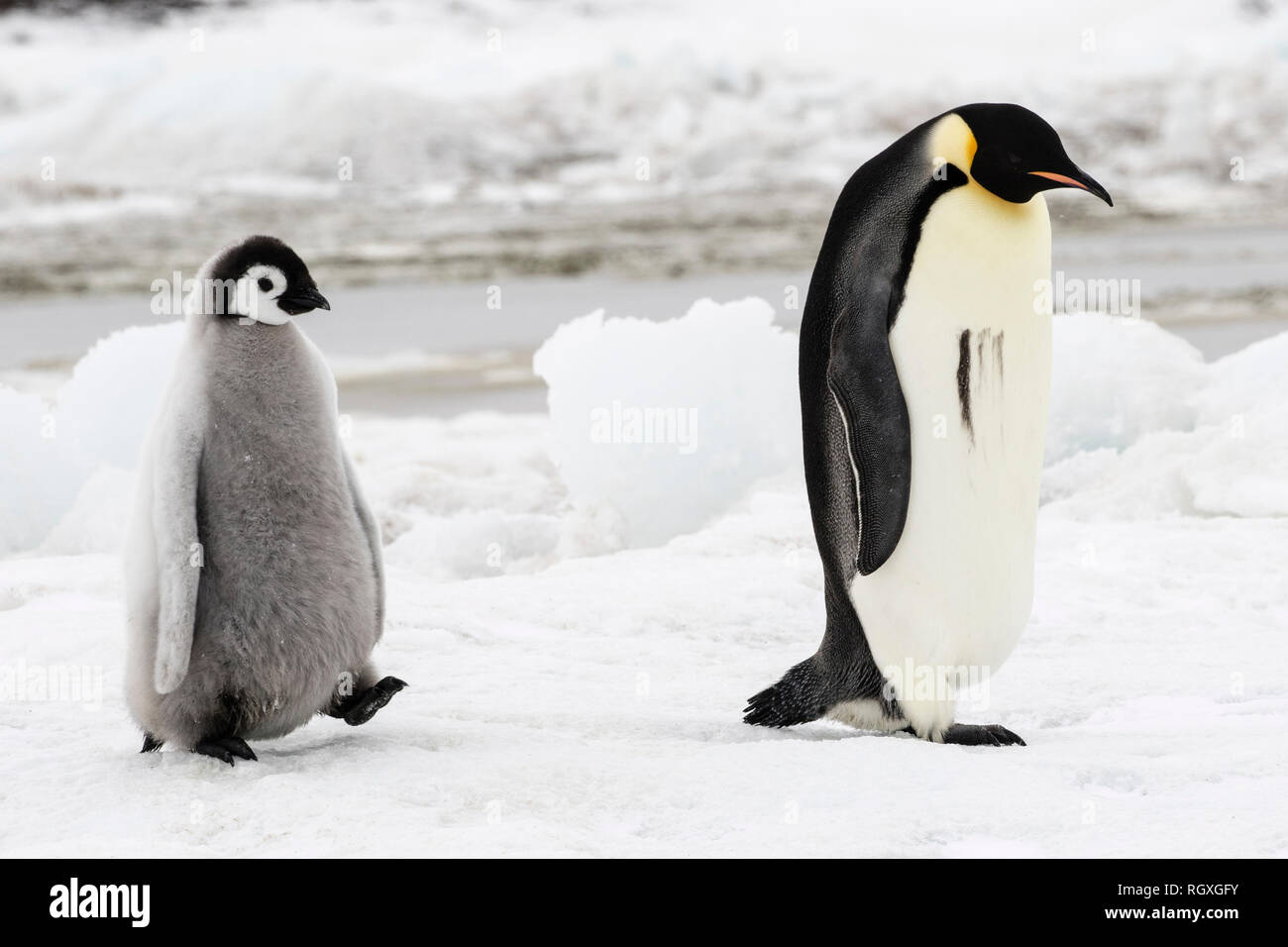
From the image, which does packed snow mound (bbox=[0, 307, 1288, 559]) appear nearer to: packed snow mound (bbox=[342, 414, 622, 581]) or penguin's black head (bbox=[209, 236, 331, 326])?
packed snow mound (bbox=[342, 414, 622, 581])

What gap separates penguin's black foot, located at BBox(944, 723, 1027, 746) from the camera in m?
2.42

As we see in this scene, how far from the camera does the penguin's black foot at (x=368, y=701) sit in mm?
2334

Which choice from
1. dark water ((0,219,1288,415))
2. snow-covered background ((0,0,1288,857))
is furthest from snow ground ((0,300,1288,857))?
dark water ((0,219,1288,415))

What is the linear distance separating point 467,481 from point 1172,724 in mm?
3213

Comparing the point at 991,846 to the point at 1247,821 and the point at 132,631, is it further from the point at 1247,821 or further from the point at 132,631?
the point at 132,631

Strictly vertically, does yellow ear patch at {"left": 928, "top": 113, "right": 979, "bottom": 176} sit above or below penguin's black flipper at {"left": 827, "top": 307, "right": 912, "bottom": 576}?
above

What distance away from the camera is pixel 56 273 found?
49.7 ft

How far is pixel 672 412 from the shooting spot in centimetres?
495

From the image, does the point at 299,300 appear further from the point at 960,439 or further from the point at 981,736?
the point at 981,736

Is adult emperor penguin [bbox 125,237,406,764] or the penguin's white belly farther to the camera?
the penguin's white belly

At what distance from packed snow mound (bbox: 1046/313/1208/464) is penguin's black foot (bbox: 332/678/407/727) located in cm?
328

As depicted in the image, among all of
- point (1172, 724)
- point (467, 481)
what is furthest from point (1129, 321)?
point (1172, 724)

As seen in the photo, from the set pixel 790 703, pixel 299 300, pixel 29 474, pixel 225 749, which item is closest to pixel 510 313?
pixel 29 474

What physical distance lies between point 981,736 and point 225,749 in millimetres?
1304
